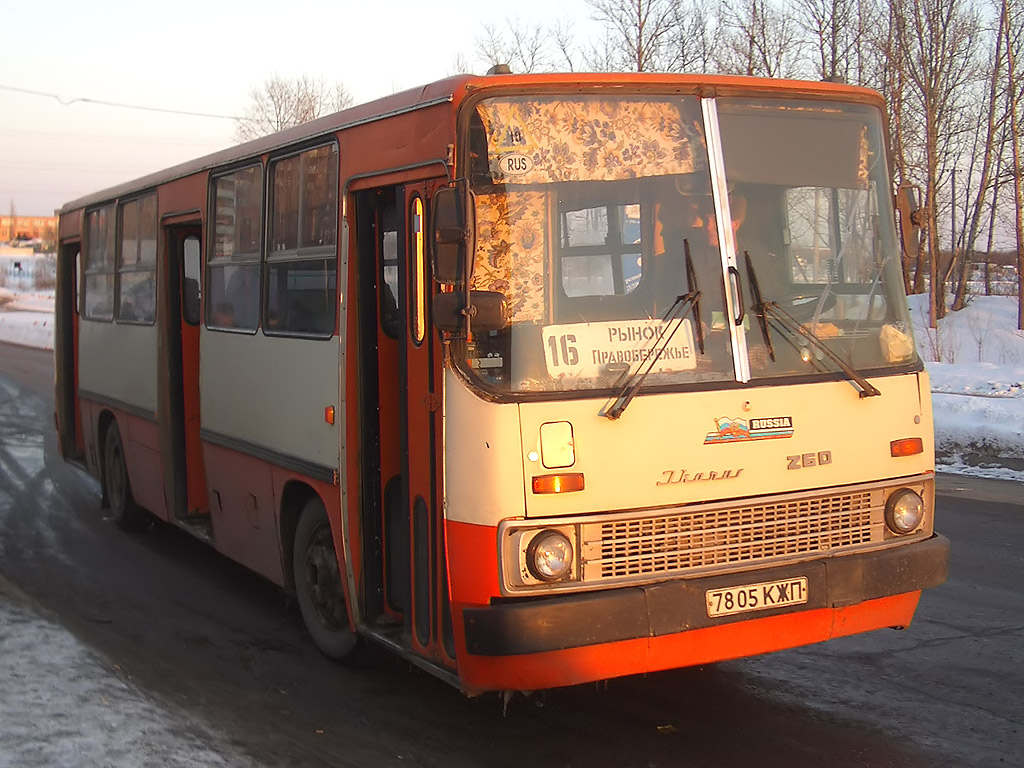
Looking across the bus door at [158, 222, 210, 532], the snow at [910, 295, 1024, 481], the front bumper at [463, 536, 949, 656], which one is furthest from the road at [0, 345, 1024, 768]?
the snow at [910, 295, 1024, 481]

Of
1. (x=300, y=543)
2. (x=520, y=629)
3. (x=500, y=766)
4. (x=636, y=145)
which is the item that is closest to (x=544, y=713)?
(x=500, y=766)

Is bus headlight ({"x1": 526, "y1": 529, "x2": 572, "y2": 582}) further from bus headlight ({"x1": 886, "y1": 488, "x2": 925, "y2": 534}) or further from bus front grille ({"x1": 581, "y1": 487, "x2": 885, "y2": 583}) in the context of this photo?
bus headlight ({"x1": 886, "y1": 488, "x2": 925, "y2": 534})

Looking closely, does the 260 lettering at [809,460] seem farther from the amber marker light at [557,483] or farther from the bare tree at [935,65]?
the bare tree at [935,65]

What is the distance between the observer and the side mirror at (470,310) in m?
4.48

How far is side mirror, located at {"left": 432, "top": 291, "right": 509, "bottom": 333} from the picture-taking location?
14.7 feet

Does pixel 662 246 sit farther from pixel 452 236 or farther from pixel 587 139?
pixel 452 236

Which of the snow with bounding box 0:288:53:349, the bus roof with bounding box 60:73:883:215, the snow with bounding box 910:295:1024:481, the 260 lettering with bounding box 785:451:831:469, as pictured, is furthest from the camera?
the snow with bounding box 0:288:53:349

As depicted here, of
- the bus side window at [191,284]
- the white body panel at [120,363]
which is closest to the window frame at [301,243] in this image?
the bus side window at [191,284]

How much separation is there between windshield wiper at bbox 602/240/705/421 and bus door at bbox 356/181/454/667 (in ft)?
2.42

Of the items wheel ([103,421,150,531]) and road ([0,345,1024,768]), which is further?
wheel ([103,421,150,531])

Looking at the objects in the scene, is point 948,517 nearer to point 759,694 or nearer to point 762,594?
point 759,694

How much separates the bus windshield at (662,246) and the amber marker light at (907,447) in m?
0.32

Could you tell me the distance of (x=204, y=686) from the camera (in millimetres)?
5770

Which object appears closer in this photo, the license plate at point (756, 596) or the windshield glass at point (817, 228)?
the license plate at point (756, 596)
